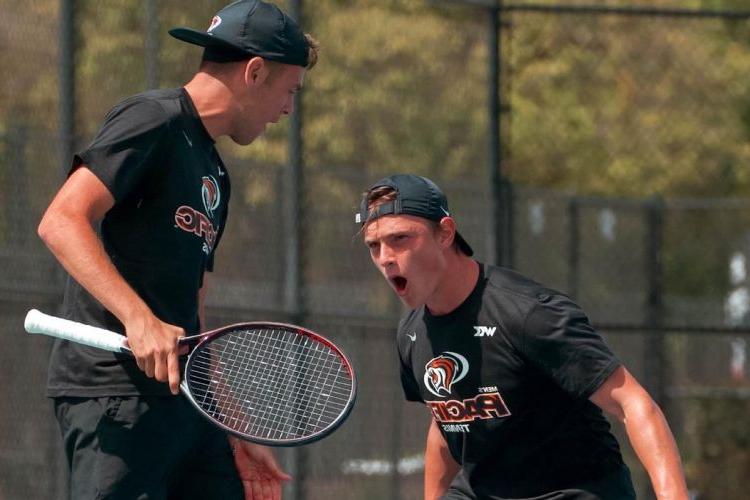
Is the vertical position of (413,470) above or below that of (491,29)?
below

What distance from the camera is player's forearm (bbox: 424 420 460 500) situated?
5160 millimetres

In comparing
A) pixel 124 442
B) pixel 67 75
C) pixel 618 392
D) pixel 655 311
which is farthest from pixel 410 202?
pixel 655 311

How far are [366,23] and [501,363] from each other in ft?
16.8

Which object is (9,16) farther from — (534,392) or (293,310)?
(534,392)

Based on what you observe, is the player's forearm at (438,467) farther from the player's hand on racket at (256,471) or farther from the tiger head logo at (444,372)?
the player's hand on racket at (256,471)

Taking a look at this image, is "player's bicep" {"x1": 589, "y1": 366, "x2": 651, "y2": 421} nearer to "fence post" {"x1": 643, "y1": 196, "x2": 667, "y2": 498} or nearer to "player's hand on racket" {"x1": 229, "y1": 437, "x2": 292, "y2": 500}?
"player's hand on racket" {"x1": 229, "y1": 437, "x2": 292, "y2": 500}

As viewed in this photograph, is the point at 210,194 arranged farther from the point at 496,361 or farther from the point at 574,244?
the point at 574,244

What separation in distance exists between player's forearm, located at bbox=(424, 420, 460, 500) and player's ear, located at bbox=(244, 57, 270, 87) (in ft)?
4.29

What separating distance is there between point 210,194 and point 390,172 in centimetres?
515

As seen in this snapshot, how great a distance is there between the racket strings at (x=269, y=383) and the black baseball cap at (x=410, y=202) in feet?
1.43

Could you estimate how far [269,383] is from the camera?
4.84 metres

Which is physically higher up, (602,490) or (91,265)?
(91,265)

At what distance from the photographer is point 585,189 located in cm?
1839

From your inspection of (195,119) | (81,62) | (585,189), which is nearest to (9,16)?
(81,62)
